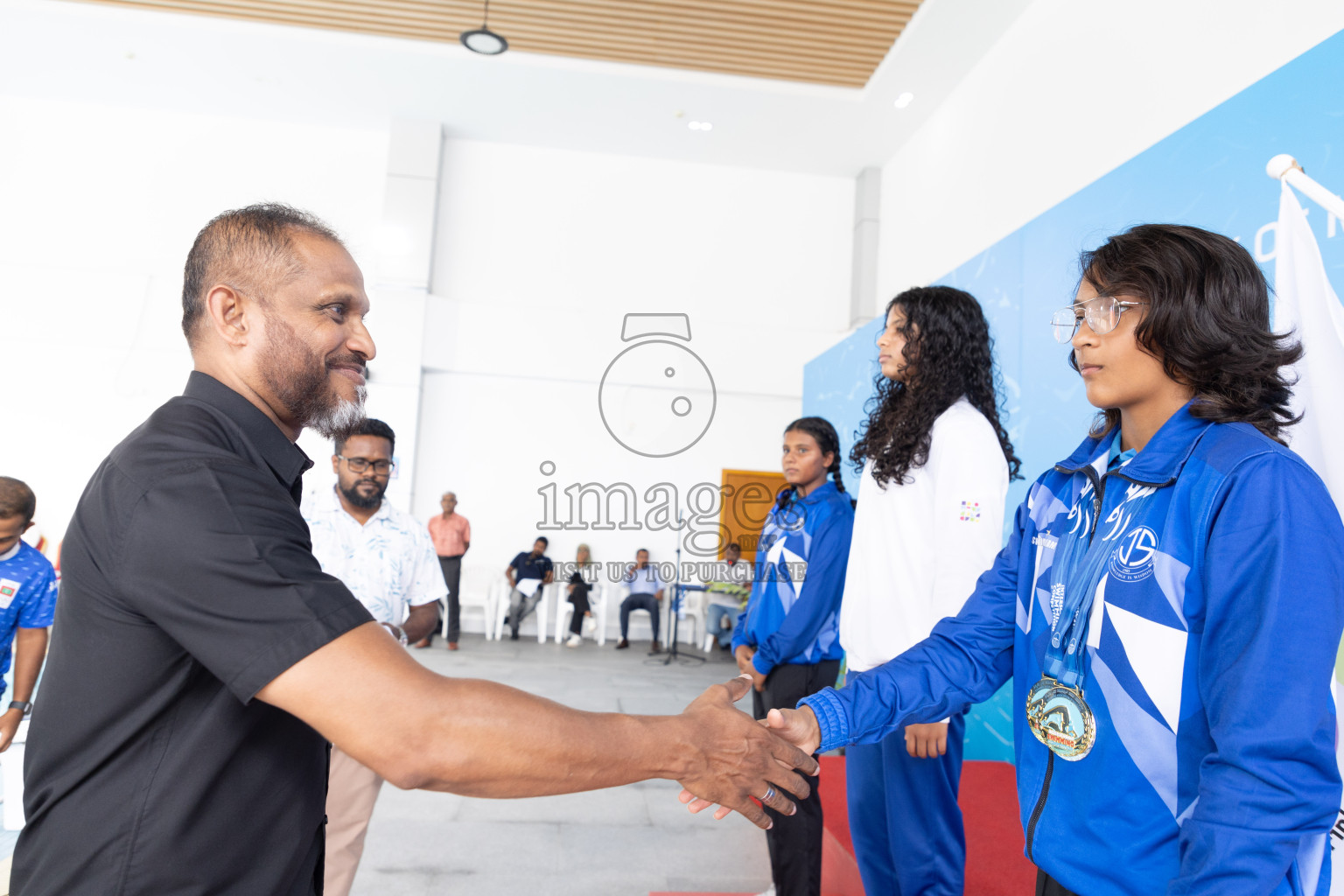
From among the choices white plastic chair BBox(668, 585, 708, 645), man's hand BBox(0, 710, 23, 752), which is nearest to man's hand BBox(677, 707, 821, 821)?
man's hand BBox(0, 710, 23, 752)

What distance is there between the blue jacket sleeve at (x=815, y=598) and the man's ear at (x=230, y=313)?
5.75 ft

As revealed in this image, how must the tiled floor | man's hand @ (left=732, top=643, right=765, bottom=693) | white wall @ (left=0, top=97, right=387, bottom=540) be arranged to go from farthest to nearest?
white wall @ (left=0, top=97, right=387, bottom=540), the tiled floor, man's hand @ (left=732, top=643, right=765, bottom=693)

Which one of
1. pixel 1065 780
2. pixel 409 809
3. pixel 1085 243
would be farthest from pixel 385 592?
pixel 1085 243

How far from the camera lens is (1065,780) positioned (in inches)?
40.9

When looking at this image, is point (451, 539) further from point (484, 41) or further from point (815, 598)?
point (815, 598)

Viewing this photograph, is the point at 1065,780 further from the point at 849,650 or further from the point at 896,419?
the point at 896,419

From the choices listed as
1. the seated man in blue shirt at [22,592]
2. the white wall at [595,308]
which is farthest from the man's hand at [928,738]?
the white wall at [595,308]

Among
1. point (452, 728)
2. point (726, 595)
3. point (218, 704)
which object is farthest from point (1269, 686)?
point (726, 595)

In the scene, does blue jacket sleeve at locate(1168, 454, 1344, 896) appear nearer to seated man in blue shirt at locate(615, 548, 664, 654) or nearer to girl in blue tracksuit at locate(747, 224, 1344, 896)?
girl in blue tracksuit at locate(747, 224, 1344, 896)

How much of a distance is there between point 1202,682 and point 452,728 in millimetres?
824

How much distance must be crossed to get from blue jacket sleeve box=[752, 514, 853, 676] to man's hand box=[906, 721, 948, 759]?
636 mm

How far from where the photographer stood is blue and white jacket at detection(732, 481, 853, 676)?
2498 mm

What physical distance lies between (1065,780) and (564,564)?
783 cm

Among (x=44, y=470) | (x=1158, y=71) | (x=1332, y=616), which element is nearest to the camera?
(x=1332, y=616)
